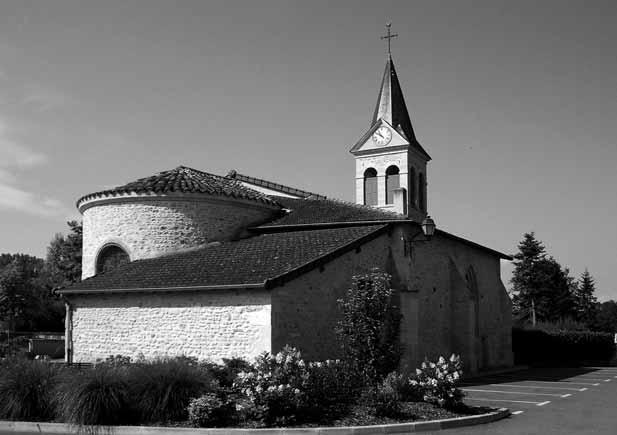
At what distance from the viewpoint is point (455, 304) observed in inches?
1083

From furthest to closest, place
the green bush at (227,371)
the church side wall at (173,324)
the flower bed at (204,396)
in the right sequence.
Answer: the church side wall at (173,324) < the green bush at (227,371) < the flower bed at (204,396)

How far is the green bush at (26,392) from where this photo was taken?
41.4 feet

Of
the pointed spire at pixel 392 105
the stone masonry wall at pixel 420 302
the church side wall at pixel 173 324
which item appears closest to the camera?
the church side wall at pixel 173 324

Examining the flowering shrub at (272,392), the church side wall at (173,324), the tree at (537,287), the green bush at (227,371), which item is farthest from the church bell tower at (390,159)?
the tree at (537,287)

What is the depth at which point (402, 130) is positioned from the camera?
112 ft

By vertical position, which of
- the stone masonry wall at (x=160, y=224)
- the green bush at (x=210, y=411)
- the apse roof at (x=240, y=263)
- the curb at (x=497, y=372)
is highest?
the stone masonry wall at (x=160, y=224)

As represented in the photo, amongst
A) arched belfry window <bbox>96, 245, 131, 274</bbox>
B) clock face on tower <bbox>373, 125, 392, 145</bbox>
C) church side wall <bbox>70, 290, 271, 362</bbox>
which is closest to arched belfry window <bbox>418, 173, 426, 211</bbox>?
clock face on tower <bbox>373, 125, 392, 145</bbox>

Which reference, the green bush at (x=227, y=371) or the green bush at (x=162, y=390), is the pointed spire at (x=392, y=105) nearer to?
the green bush at (x=227, y=371)

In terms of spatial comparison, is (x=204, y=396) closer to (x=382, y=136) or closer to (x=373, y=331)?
(x=373, y=331)

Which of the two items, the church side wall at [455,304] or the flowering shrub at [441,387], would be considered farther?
the church side wall at [455,304]

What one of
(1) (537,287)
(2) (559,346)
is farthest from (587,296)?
(2) (559,346)

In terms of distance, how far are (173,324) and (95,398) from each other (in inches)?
255

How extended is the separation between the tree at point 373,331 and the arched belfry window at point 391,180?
18306mm

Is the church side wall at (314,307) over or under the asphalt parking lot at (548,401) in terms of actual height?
over
